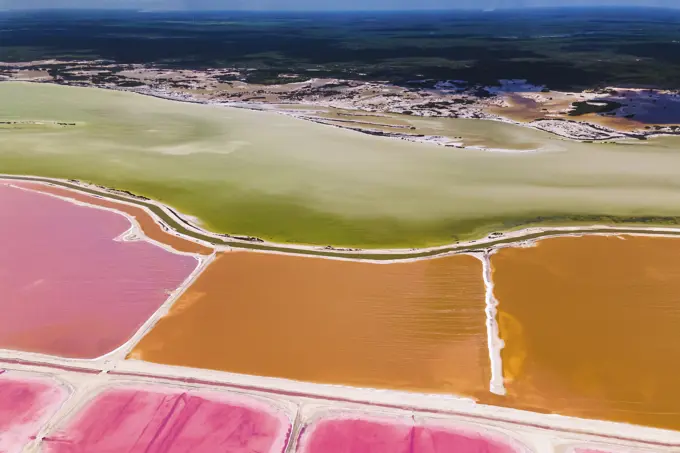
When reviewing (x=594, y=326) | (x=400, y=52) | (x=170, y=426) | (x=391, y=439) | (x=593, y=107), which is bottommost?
(x=391, y=439)

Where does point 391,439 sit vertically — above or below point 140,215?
below

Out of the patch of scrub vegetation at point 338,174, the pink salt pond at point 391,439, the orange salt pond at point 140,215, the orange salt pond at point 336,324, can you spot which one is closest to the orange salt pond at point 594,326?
the orange salt pond at point 336,324

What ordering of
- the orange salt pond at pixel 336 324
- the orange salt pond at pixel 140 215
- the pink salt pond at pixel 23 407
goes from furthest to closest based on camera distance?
the orange salt pond at pixel 140 215 < the orange salt pond at pixel 336 324 < the pink salt pond at pixel 23 407

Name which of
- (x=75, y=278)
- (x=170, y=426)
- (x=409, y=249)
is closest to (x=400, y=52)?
(x=409, y=249)

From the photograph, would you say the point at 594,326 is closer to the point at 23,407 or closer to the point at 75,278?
the point at 23,407

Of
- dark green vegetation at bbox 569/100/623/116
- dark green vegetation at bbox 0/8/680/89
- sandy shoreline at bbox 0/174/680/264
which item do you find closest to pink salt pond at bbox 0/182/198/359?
sandy shoreline at bbox 0/174/680/264

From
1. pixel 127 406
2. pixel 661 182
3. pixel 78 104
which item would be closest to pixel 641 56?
pixel 661 182

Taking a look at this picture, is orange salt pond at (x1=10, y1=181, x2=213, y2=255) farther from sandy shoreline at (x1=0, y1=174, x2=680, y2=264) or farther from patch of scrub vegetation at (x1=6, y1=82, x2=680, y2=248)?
patch of scrub vegetation at (x1=6, y1=82, x2=680, y2=248)

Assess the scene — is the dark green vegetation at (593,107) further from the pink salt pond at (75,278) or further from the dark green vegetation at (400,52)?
the pink salt pond at (75,278)
